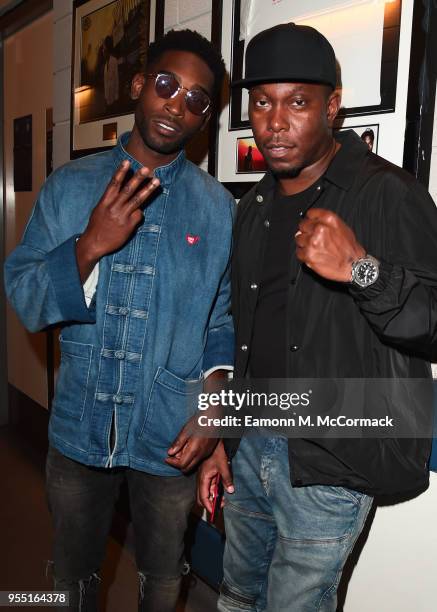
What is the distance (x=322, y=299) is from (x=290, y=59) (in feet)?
1.79

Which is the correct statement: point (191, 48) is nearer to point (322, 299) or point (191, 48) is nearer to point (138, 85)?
point (138, 85)

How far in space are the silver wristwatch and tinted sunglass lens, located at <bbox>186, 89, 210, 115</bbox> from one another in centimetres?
68

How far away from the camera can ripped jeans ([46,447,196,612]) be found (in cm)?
148

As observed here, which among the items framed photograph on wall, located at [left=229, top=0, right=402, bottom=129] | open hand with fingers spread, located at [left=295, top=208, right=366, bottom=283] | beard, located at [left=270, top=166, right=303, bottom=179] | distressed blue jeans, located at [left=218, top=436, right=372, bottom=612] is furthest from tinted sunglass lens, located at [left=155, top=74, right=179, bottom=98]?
distressed blue jeans, located at [left=218, top=436, right=372, bottom=612]

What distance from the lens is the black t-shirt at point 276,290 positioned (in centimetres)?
132

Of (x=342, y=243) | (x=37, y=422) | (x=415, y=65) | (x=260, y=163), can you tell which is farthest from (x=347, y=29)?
(x=37, y=422)

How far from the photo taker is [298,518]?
4.01 ft

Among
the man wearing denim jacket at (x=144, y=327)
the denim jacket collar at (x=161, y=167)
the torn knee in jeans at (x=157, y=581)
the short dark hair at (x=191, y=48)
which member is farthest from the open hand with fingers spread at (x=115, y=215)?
the torn knee in jeans at (x=157, y=581)

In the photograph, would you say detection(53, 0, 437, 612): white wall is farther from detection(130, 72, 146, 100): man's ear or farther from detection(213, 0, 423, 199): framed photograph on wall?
detection(130, 72, 146, 100): man's ear

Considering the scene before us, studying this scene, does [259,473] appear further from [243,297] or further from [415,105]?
[415,105]

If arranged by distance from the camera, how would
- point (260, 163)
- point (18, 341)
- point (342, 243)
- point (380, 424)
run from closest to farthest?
point (342, 243) → point (380, 424) → point (260, 163) → point (18, 341)

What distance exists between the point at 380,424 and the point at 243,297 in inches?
19.1

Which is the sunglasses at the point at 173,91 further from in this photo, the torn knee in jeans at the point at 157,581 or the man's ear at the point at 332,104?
the torn knee in jeans at the point at 157,581

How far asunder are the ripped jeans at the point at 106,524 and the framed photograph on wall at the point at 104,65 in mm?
1577
